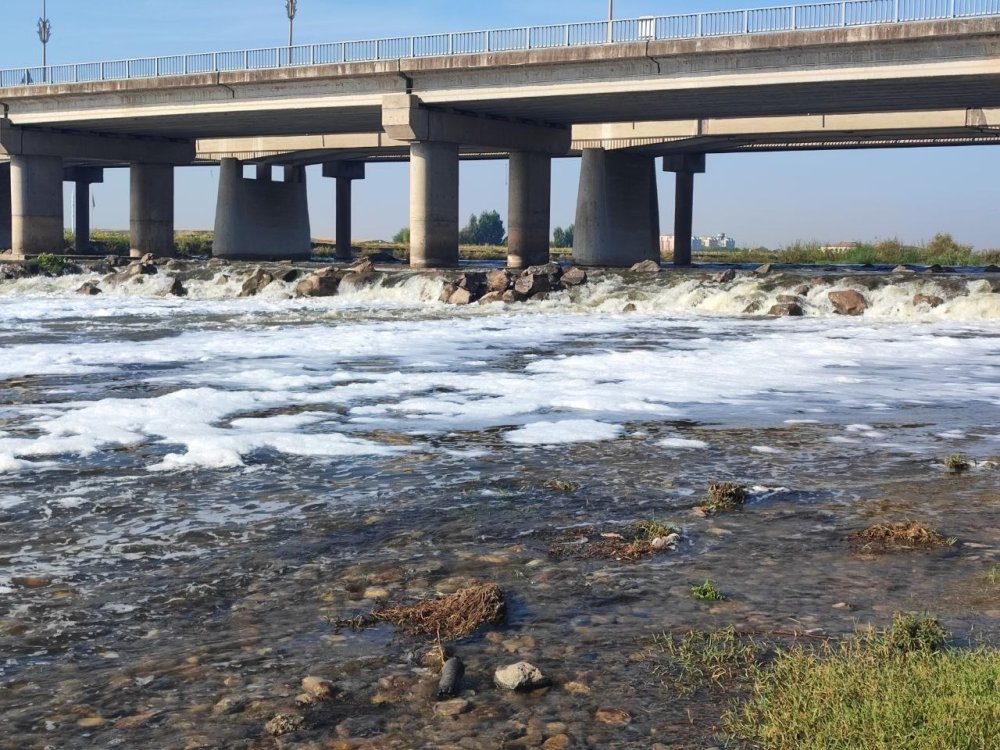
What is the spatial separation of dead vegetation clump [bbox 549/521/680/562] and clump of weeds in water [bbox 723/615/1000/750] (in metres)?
2.32

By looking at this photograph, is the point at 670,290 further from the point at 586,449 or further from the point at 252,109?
the point at 586,449

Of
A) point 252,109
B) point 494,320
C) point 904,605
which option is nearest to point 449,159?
point 252,109

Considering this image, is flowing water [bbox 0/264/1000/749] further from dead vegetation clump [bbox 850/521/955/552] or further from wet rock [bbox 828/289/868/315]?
wet rock [bbox 828/289/868/315]

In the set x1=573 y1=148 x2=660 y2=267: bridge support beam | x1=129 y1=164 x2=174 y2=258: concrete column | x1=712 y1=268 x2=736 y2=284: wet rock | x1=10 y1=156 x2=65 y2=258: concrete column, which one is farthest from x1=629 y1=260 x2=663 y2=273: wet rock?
x1=10 y1=156 x2=65 y2=258: concrete column

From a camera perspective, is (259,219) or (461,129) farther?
(259,219)

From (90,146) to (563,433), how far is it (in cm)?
5835

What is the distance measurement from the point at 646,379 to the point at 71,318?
21765mm

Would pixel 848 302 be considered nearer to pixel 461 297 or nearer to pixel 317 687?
pixel 461 297

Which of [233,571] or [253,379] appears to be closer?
[233,571]

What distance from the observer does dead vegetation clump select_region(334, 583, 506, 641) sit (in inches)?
285

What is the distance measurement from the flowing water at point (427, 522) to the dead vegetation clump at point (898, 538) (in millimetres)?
157

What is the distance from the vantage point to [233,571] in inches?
334

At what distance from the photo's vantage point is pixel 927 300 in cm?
3775

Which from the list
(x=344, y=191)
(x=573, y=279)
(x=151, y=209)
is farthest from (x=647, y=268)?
(x=344, y=191)
